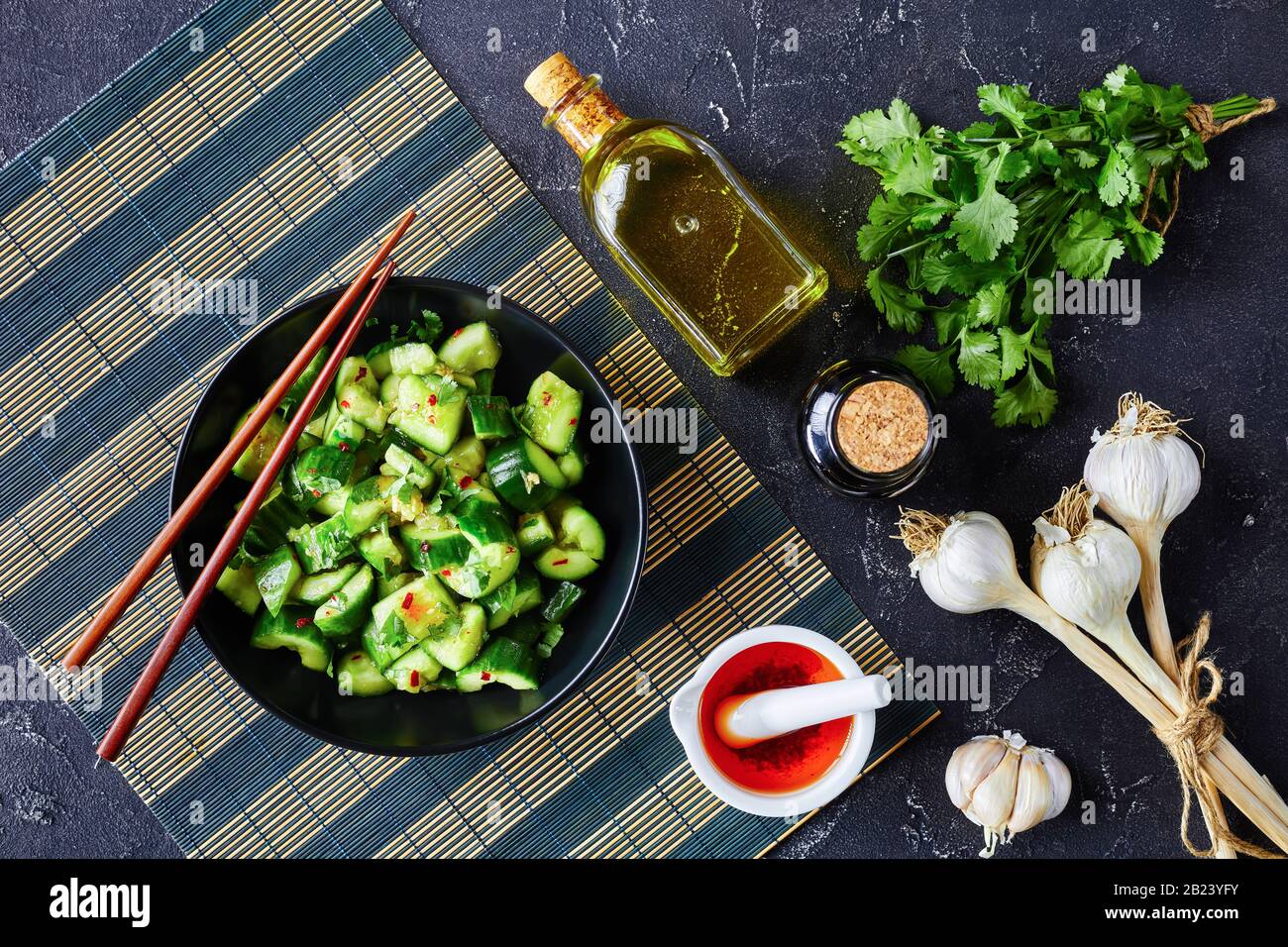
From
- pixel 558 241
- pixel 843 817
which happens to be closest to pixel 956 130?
pixel 558 241

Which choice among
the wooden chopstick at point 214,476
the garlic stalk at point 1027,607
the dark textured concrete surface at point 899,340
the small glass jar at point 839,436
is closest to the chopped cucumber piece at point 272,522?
the wooden chopstick at point 214,476

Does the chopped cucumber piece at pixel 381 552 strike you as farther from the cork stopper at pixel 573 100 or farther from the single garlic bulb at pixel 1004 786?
the single garlic bulb at pixel 1004 786

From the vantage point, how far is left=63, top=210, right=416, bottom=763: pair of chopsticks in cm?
156

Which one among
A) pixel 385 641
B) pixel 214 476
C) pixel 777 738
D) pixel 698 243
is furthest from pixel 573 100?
pixel 777 738

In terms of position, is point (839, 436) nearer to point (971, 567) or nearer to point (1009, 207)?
point (971, 567)

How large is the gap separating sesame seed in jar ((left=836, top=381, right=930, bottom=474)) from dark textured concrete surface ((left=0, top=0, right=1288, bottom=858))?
0.62ft

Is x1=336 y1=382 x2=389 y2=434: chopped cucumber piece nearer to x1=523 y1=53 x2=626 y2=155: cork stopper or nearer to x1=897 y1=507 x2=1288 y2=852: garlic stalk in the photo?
x1=523 y1=53 x2=626 y2=155: cork stopper

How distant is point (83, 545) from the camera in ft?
6.88

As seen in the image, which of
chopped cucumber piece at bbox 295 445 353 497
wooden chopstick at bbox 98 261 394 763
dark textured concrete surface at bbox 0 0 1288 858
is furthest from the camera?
dark textured concrete surface at bbox 0 0 1288 858

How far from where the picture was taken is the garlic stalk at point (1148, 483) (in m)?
2.06

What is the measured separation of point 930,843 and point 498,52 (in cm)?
196

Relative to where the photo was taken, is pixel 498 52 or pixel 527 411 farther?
pixel 498 52

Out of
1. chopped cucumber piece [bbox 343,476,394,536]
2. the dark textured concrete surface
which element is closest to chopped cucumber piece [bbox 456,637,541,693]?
chopped cucumber piece [bbox 343,476,394,536]
